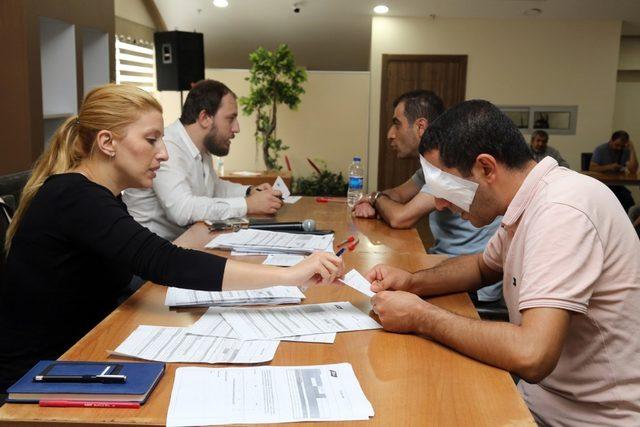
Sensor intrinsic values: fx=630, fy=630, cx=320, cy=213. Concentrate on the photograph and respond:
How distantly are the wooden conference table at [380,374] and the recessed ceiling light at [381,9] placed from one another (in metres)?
6.37

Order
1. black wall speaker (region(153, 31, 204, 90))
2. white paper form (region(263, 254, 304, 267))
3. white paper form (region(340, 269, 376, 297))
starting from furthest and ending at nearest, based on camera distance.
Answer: black wall speaker (region(153, 31, 204, 90)), white paper form (region(263, 254, 304, 267)), white paper form (region(340, 269, 376, 297))

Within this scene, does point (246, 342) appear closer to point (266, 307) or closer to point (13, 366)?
point (266, 307)

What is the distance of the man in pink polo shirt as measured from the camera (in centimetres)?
123

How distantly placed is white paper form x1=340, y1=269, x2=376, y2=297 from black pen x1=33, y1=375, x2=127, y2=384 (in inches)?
28.4

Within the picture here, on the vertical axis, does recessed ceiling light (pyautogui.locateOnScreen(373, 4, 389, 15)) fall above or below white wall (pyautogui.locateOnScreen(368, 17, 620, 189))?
above

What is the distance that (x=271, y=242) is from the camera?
2232mm

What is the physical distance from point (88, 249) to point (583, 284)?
1167mm

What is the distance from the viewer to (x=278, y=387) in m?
1.12

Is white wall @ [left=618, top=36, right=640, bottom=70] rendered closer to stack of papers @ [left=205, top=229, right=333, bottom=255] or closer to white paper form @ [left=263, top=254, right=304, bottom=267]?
stack of papers @ [left=205, top=229, right=333, bottom=255]

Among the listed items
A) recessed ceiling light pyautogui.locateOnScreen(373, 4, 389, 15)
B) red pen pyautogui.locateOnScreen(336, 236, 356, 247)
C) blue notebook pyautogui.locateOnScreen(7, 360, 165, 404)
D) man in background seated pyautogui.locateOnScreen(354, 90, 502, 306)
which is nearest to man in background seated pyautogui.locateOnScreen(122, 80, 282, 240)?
man in background seated pyautogui.locateOnScreen(354, 90, 502, 306)

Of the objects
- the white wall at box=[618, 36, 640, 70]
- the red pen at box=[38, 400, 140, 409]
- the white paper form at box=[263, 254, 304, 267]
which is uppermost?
the white wall at box=[618, 36, 640, 70]

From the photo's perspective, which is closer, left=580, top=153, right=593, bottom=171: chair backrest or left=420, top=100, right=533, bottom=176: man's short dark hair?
left=420, top=100, right=533, bottom=176: man's short dark hair

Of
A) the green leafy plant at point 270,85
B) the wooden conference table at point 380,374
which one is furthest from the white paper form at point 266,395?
the green leafy plant at point 270,85

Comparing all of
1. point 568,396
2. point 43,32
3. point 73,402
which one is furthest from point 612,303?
point 43,32
